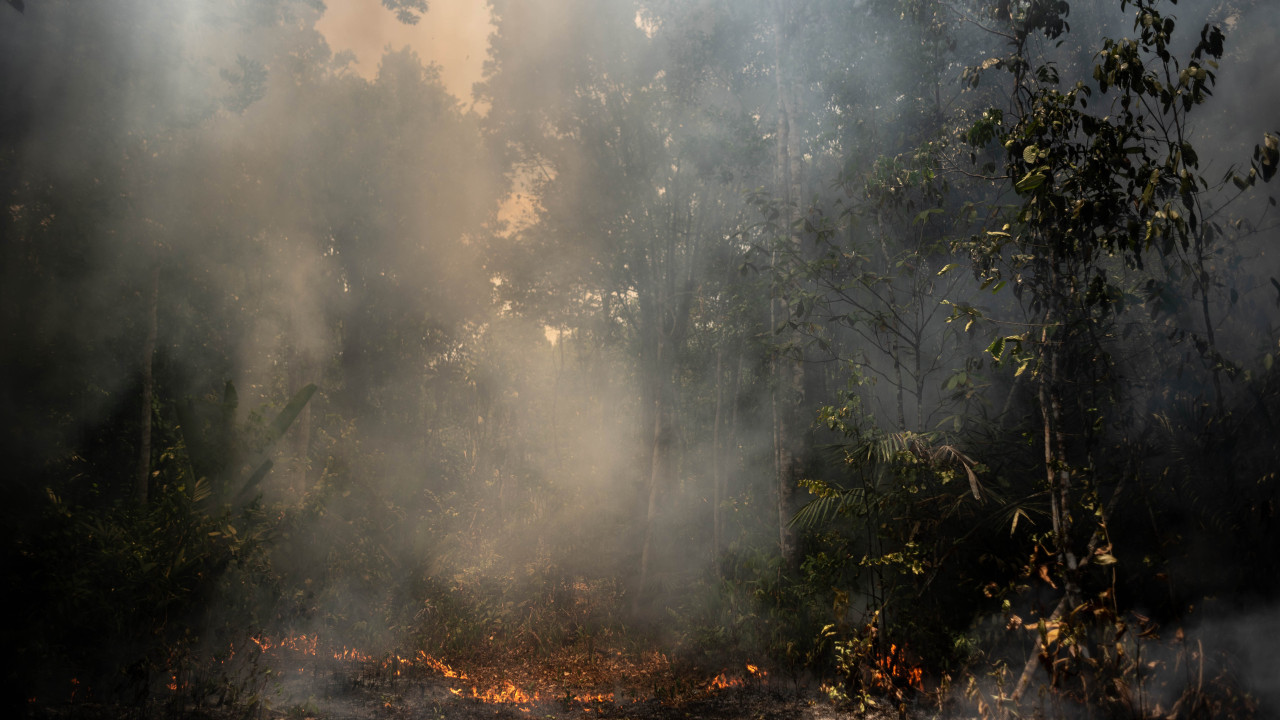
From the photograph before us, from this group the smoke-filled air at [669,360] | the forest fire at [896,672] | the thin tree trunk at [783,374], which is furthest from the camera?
the thin tree trunk at [783,374]

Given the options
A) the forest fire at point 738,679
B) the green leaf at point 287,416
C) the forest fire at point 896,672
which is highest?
the green leaf at point 287,416

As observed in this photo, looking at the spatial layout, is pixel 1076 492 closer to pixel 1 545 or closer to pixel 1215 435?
pixel 1215 435

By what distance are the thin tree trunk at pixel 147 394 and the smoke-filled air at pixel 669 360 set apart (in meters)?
0.06

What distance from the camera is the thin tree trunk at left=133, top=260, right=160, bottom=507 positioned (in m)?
6.38

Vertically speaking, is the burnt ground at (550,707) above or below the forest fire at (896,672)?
below

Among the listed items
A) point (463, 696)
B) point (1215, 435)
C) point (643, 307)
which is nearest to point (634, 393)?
point (643, 307)

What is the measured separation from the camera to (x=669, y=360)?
9703 mm

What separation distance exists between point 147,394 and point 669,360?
21.1 feet

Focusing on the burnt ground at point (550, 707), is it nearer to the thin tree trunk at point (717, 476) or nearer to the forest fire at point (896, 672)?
the forest fire at point (896, 672)

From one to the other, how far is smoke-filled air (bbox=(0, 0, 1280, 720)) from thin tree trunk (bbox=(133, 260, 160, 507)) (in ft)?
0.21

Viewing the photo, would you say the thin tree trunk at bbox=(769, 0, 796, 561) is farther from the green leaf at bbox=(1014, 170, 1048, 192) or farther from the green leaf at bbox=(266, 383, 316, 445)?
the green leaf at bbox=(266, 383, 316, 445)


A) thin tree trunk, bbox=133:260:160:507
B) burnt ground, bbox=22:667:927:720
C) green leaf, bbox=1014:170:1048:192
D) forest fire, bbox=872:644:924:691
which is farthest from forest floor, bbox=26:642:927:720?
A: green leaf, bbox=1014:170:1048:192

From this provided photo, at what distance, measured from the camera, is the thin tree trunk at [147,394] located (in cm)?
638

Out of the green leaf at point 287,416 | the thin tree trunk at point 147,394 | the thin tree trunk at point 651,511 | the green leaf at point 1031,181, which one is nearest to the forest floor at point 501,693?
the thin tree trunk at point 651,511
